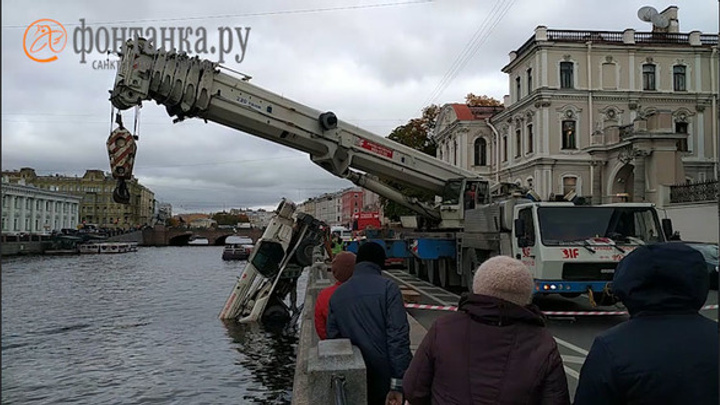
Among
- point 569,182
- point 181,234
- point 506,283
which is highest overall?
point 569,182

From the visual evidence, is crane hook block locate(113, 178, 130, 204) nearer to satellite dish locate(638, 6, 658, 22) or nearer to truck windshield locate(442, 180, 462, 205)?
truck windshield locate(442, 180, 462, 205)

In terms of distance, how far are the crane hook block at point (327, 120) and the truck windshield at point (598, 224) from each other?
192 inches


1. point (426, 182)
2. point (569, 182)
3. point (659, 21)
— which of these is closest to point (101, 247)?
point (569, 182)

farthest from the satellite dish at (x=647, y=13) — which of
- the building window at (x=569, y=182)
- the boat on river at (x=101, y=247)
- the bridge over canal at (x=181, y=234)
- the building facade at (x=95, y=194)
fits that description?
the building facade at (x=95, y=194)

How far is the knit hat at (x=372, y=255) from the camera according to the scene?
4.35 meters

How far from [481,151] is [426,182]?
3361cm

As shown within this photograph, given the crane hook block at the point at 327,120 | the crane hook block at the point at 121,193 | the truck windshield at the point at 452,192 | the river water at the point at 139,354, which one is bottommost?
the river water at the point at 139,354

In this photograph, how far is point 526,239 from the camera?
10672 millimetres

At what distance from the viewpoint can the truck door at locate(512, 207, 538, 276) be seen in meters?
10.5

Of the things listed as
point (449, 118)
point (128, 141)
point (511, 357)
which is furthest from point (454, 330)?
point (449, 118)

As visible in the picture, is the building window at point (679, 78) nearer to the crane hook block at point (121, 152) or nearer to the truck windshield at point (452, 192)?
the truck windshield at point (452, 192)

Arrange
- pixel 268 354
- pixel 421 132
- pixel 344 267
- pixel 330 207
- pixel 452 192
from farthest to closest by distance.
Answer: pixel 330 207, pixel 421 132, pixel 452 192, pixel 268 354, pixel 344 267

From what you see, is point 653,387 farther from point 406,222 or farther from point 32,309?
point 32,309

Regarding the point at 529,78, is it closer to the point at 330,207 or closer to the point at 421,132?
the point at 421,132
